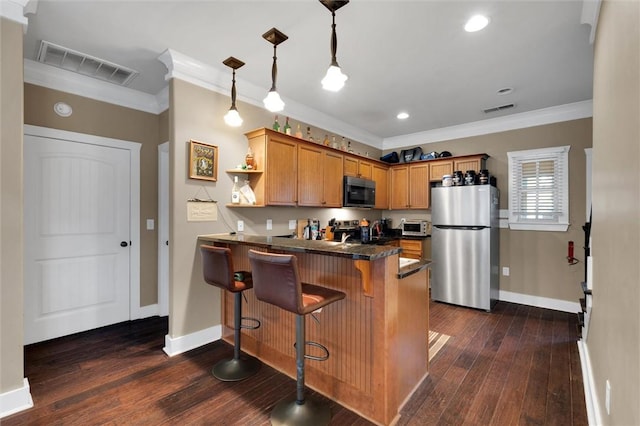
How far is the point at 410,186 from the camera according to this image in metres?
5.21

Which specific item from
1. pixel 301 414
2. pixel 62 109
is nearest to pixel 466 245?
pixel 301 414

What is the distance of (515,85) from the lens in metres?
3.30

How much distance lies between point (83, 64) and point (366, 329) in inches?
141

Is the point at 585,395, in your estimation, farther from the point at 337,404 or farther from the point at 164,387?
the point at 164,387

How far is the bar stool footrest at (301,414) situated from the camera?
180cm

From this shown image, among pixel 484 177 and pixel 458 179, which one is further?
pixel 458 179

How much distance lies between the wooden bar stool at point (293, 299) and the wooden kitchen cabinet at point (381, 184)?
3.44 metres

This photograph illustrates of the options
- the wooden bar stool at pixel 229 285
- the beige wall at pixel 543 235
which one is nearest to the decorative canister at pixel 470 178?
the beige wall at pixel 543 235

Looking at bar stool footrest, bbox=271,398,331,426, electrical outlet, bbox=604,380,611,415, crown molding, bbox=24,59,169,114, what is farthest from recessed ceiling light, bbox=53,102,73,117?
electrical outlet, bbox=604,380,611,415

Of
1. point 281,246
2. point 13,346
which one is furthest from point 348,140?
point 13,346

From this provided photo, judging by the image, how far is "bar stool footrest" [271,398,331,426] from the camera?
1.80 meters

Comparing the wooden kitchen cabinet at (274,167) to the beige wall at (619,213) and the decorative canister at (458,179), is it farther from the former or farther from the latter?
the beige wall at (619,213)

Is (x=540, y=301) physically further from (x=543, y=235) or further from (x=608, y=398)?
(x=608, y=398)

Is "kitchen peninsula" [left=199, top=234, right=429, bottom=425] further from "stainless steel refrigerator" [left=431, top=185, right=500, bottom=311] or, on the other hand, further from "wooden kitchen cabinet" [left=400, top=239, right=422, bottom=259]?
"wooden kitchen cabinet" [left=400, top=239, right=422, bottom=259]
